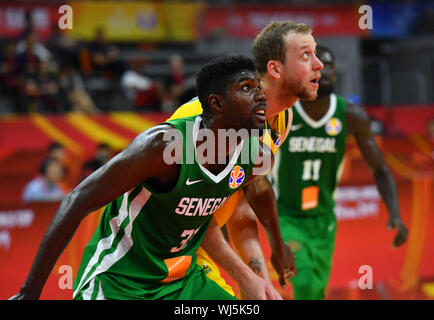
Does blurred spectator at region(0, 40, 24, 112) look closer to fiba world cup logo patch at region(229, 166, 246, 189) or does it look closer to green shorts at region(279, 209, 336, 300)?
green shorts at region(279, 209, 336, 300)

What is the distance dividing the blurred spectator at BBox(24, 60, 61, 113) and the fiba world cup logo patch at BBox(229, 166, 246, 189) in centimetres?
947

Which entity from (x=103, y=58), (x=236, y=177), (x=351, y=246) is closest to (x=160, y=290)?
(x=236, y=177)

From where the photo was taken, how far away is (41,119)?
38.7ft

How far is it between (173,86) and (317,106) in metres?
8.19

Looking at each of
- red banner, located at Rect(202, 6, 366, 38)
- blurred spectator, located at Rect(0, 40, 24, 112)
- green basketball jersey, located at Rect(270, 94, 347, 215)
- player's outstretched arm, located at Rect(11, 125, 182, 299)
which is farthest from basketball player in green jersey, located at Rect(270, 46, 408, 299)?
red banner, located at Rect(202, 6, 366, 38)

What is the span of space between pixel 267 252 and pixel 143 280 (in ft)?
12.3

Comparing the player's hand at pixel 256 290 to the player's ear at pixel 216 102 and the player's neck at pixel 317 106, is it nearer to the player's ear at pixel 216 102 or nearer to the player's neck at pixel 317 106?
the player's ear at pixel 216 102

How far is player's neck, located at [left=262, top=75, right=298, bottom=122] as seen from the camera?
4410 millimetres

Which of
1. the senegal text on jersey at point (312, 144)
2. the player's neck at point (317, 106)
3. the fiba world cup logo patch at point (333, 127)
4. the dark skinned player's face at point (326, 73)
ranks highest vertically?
the dark skinned player's face at point (326, 73)

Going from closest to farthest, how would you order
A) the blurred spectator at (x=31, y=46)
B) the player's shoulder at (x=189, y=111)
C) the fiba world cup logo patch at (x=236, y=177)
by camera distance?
1. the fiba world cup logo patch at (x=236, y=177)
2. the player's shoulder at (x=189, y=111)
3. the blurred spectator at (x=31, y=46)

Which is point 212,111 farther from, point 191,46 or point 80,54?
point 191,46

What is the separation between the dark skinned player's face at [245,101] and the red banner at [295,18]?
14050 mm

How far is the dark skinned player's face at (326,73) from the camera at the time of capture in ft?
17.8

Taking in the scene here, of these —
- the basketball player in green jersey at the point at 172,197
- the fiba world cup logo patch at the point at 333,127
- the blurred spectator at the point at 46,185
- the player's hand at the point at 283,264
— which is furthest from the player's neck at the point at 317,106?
the blurred spectator at the point at 46,185
